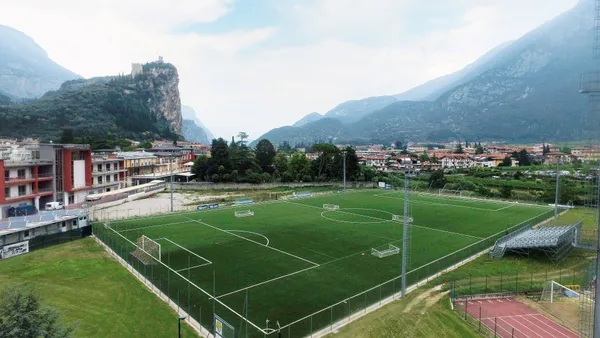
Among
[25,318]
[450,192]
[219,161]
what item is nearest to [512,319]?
[25,318]

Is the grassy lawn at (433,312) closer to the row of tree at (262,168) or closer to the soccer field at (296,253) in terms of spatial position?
the soccer field at (296,253)

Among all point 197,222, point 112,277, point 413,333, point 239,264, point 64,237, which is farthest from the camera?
point 197,222

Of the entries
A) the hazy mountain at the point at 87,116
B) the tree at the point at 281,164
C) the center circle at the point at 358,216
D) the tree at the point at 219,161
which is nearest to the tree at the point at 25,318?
the center circle at the point at 358,216

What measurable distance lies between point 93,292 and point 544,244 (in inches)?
1284

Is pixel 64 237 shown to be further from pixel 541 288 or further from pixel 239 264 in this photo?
pixel 541 288

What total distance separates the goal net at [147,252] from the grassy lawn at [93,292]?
160cm

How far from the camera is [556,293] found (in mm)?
23750

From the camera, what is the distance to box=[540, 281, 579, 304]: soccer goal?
2319 centimetres

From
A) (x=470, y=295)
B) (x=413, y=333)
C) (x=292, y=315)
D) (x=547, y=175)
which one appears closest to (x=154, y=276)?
(x=292, y=315)

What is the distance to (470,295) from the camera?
921 inches

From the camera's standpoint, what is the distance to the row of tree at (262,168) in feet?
270

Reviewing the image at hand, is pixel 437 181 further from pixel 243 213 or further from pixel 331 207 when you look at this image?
pixel 243 213

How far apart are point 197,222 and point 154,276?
19.0 meters

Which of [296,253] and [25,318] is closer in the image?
[25,318]
